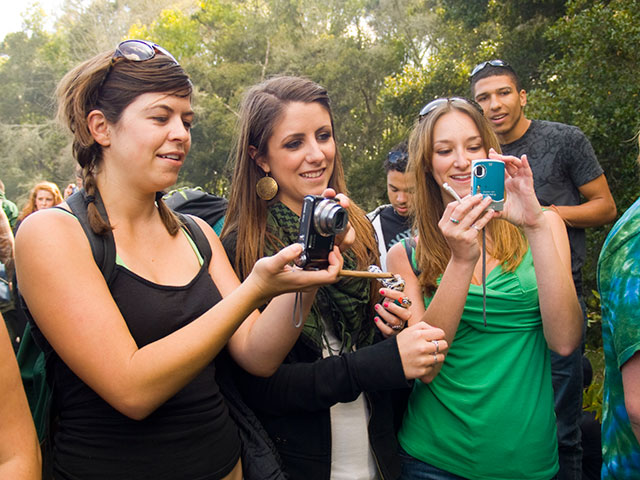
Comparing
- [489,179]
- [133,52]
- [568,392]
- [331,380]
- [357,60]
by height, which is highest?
[357,60]

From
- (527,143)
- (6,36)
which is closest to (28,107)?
(6,36)

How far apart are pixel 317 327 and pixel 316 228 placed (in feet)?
1.83

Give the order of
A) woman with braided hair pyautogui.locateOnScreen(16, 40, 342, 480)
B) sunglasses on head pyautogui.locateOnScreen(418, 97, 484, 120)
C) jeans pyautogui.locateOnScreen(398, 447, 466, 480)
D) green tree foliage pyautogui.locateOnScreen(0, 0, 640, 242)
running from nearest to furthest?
woman with braided hair pyautogui.locateOnScreen(16, 40, 342, 480), jeans pyautogui.locateOnScreen(398, 447, 466, 480), sunglasses on head pyautogui.locateOnScreen(418, 97, 484, 120), green tree foliage pyautogui.locateOnScreen(0, 0, 640, 242)

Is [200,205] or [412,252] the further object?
[200,205]

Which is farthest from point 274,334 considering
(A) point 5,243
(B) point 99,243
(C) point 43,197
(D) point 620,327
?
(C) point 43,197

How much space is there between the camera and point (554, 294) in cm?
206

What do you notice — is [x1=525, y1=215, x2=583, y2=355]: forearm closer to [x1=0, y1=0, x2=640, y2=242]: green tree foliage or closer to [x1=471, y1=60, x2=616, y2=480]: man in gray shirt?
[x1=471, y1=60, x2=616, y2=480]: man in gray shirt

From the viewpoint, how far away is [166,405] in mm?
1752

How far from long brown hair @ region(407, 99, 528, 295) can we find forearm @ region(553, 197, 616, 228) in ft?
4.45

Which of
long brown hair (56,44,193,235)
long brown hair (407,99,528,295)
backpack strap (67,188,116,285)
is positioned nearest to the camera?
backpack strap (67,188,116,285)

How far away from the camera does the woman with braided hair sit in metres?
1.59

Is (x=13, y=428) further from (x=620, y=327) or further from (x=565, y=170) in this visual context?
(x=565, y=170)

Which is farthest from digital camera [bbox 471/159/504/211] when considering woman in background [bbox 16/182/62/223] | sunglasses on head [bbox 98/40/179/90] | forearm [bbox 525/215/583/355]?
woman in background [bbox 16/182/62/223]

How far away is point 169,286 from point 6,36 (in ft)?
146
